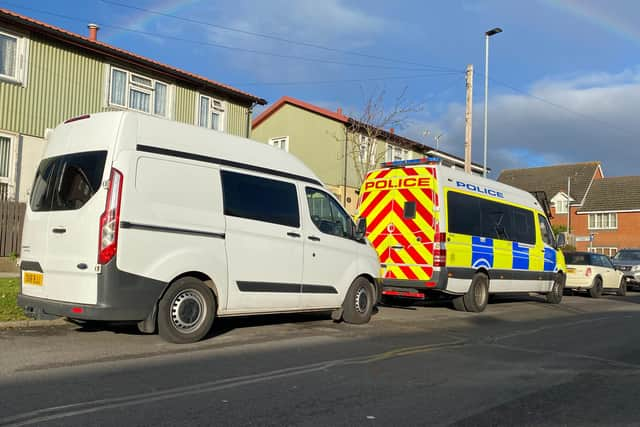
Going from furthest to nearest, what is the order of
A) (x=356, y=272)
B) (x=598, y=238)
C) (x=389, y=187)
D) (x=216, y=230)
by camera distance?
(x=598, y=238)
(x=389, y=187)
(x=356, y=272)
(x=216, y=230)

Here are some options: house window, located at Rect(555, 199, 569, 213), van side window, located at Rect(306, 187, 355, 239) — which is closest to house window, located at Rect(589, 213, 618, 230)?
house window, located at Rect(555, 199, 569, 213)

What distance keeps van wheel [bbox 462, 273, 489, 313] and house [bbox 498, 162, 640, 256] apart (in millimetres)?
39496

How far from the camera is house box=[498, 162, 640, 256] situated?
2003 inches

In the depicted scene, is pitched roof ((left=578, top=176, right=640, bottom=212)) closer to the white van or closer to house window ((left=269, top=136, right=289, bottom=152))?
house window ((left=269, top=136, right=289, bottom=152))

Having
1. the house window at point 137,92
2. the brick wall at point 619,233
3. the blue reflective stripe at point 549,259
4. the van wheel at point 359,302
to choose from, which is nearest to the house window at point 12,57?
the house window at point 137,92

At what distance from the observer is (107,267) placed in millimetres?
6602

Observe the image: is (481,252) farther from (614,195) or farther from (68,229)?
(614,195)

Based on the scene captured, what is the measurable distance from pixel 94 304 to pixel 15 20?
1301 cm

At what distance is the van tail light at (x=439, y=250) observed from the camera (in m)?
11.5

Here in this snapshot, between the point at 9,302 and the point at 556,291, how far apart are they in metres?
13.0

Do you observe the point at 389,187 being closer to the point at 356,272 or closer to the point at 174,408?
the point at 356,272

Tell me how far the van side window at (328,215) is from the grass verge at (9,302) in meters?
4.32

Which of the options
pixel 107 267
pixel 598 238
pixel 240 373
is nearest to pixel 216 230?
pixel 107 267

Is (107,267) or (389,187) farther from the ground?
(389,187)
